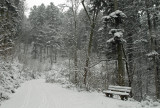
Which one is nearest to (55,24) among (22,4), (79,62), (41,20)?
(41,20)

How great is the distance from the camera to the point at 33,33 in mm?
52250

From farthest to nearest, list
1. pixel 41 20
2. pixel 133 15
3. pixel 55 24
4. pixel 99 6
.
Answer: pixel 41 20, pixel 55 24, pixel 133 15, pixel 99 6

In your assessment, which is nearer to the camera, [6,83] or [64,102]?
[64,102]

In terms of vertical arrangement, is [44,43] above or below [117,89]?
above

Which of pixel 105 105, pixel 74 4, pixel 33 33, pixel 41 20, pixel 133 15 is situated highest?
pixel 41 20

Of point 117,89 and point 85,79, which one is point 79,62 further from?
point 117,89

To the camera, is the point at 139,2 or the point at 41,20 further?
the point at 41,20

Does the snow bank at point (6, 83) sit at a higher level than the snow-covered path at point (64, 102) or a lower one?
higher

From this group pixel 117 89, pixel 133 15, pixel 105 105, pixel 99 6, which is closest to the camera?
pixel 105 105

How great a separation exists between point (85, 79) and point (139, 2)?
366 inches

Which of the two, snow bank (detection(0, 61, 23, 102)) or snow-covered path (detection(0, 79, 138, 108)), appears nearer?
snow-covered path (detection(0, 79, 138, 108))

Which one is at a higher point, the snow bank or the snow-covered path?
the snow bank

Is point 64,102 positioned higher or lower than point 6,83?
lower

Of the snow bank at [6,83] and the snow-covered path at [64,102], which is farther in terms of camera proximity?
the snow bank at [6,83]
